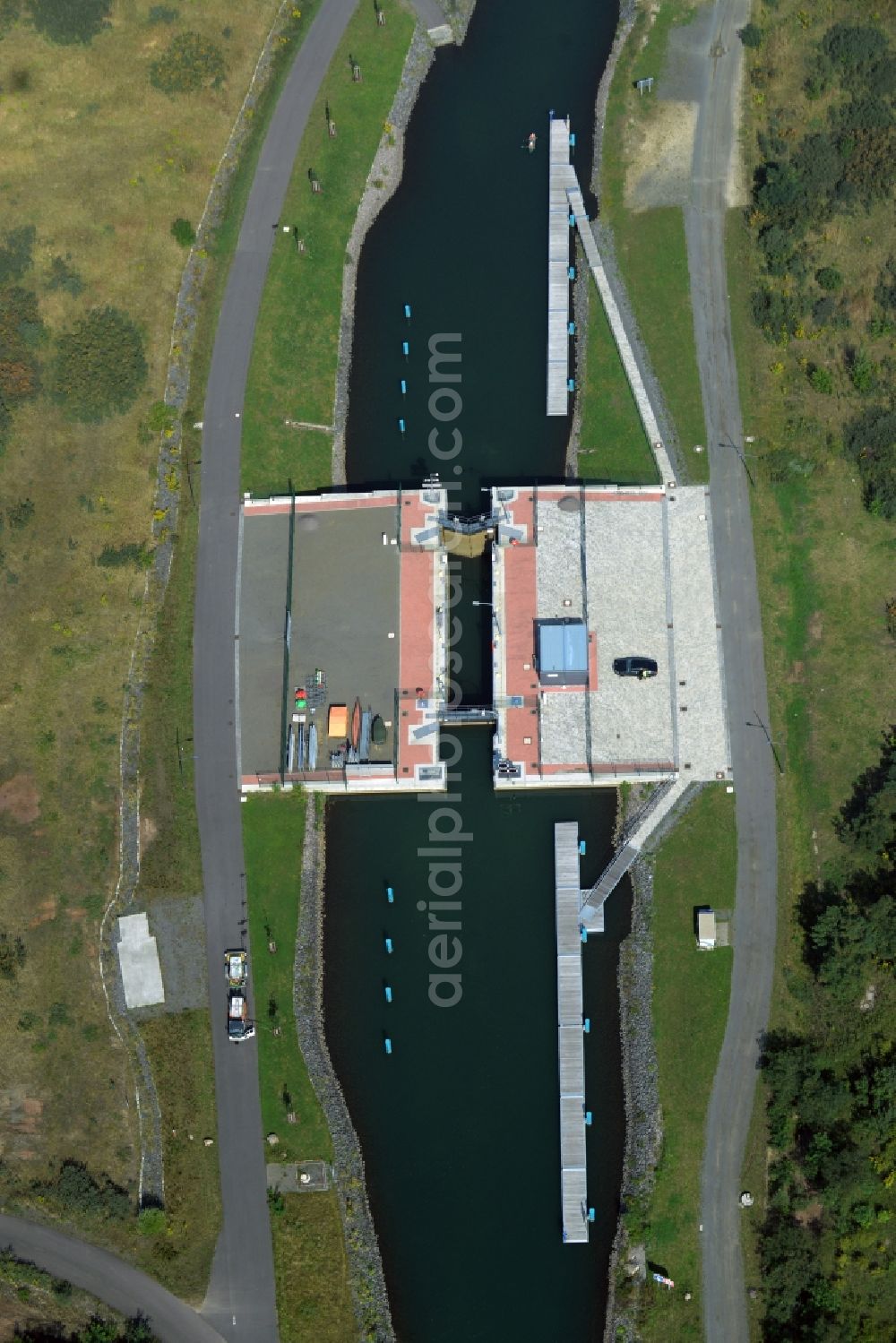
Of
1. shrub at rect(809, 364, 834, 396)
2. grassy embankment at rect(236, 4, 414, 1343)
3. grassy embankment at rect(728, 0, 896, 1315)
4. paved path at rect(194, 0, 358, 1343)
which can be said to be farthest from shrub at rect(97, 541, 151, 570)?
shrub at rect(809, 364, 834, 396)

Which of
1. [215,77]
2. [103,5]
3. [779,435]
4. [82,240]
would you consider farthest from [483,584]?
[103,5]

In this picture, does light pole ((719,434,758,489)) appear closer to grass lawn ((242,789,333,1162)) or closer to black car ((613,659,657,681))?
black car ((613,659,657,681))

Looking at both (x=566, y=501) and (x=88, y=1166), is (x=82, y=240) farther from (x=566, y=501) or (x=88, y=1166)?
(x=88, y=1166)

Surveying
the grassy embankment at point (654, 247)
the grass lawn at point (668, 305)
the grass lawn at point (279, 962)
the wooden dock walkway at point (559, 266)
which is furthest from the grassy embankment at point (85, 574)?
the grass lawn at point (668, 305)

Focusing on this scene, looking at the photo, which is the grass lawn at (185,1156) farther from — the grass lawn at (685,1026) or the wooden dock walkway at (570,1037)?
the grass lawn at (685,1026)

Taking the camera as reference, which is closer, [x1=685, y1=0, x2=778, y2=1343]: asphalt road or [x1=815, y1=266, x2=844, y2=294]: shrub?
[x1=685, y1=0, x2=778, y2=1343]: asphalt road

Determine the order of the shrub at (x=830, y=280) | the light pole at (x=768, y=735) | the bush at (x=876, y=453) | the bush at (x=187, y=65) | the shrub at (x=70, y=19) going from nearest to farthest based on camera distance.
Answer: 1. the light pole at (x=768, y=735)
2. the bush at (x=876, y=453)
3. the shrub at (x=830, y=280)
4. the bush at (x=187, y=65)
5. the shrub at (x=70, y=19)
